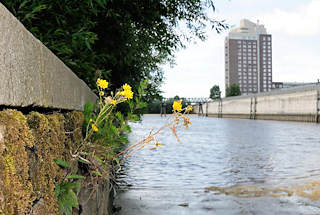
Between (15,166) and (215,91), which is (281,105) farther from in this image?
(215,91)

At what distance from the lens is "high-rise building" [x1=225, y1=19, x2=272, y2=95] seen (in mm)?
190625

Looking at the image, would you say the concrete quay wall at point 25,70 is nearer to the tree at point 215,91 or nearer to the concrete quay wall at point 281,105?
the concrete quay wall at point 281,105

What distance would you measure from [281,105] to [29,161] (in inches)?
2316

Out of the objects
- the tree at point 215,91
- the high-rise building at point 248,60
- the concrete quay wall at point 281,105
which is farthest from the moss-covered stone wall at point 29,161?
the high-rise building at point 248,60

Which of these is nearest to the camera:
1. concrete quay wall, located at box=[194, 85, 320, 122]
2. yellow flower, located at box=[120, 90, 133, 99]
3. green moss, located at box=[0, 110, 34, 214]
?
green moss, located at box=[0, 110, 34, 214]

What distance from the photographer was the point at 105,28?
6.75m

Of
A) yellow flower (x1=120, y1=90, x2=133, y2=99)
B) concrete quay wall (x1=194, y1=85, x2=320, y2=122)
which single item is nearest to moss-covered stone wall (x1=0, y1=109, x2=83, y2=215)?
yellow flower (x1=120, y1=90, x2=133, y2=99)

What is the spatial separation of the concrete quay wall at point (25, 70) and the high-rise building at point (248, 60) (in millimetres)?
191455

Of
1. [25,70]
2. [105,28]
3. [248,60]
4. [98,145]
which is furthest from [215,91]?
[25,70]

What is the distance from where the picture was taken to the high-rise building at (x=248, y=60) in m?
191

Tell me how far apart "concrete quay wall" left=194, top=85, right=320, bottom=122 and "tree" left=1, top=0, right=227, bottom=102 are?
40.6 metres

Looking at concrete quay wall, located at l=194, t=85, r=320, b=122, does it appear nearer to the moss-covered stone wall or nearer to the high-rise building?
the moss-covered stone wall

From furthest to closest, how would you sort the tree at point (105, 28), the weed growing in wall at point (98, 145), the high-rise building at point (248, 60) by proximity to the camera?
the high-rise building at point (248, 60)
the tree at point (105, 28)
the weed growing in wall at point (98, 145)

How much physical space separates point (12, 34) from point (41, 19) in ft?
10.5
